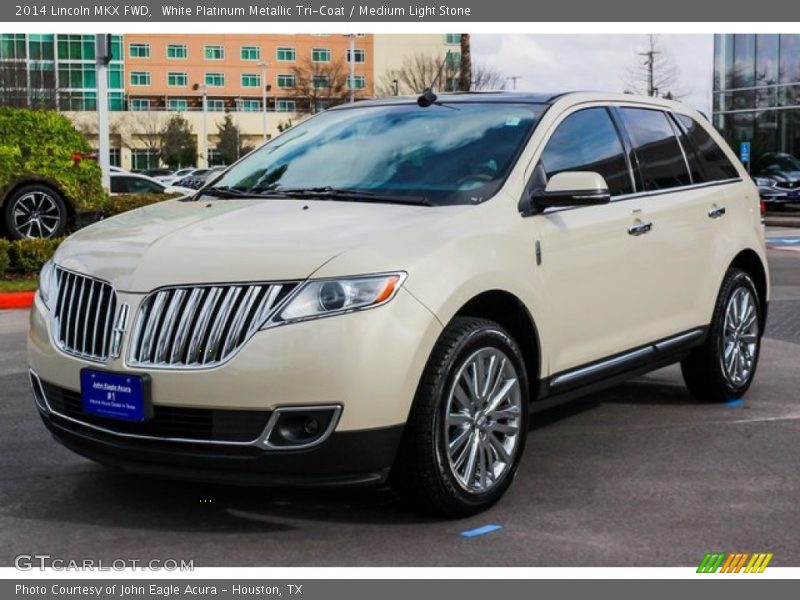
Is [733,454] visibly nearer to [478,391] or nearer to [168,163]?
[478,391]

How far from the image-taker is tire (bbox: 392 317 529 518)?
15.0ft

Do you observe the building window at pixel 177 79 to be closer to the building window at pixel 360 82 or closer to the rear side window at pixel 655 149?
the building window at pixel 360 82

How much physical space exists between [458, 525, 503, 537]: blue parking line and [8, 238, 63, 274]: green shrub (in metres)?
10.0

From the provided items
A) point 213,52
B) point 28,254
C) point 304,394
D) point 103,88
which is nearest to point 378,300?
point 304,394

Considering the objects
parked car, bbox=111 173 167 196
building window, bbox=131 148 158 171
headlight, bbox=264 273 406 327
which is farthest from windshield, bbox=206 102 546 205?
building window, bbox=131 148 158 171

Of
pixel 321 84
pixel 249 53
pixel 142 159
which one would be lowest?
pixel 142 159

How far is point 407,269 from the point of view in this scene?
4.50 meters

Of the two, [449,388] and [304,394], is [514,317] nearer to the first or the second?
[449,388]

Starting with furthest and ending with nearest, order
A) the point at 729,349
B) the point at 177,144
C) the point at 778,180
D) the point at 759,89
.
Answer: the point at 177,144 < the point at 759,89 < the point at 778,180 < the point at 729,349

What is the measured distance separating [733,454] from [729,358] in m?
1.27

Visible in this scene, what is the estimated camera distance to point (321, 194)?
5.41 m

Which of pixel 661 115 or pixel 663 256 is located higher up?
pixel 661 115

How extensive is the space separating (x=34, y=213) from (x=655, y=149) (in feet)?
33.5

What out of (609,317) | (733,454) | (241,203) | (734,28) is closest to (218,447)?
(241,203)
